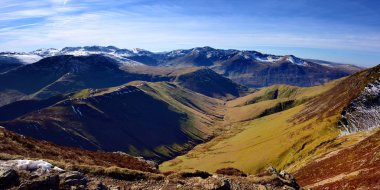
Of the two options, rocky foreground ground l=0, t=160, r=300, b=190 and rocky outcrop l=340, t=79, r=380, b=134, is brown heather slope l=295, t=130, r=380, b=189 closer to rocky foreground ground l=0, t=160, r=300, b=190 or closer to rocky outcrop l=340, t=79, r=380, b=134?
rocky foreground ground l=0, t=160, r=300, b=190

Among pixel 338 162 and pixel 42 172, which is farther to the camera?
pixel 338 162

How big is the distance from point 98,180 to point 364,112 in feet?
515

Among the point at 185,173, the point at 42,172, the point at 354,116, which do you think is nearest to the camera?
the point at 42,172

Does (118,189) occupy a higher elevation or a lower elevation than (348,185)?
higher

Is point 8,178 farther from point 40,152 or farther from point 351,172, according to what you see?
point 351,172

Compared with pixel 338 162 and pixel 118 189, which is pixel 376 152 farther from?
pixel 118 189

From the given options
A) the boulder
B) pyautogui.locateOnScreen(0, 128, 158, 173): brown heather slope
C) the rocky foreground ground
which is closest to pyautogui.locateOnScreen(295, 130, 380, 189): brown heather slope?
the rocky foreground ground

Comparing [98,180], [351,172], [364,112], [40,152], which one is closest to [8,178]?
[98,180]

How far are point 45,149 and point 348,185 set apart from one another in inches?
2029

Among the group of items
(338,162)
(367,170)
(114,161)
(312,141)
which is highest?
(114,161)

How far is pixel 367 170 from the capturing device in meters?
71.5

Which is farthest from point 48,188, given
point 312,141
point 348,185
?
point 312,141

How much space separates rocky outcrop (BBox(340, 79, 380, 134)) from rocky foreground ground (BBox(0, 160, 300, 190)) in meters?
123

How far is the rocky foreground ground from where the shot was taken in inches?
1190
